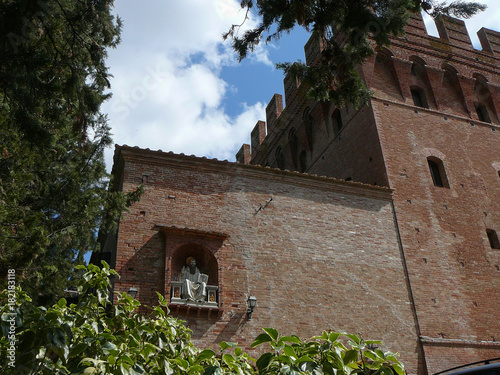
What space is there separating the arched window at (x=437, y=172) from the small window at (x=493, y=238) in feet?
5.45

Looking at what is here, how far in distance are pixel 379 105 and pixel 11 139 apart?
10.5 metres

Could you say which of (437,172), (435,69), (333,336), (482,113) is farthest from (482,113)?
(333,336)

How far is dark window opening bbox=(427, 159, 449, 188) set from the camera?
14547mm

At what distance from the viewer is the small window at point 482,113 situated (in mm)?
17272

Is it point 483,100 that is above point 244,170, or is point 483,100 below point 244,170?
above

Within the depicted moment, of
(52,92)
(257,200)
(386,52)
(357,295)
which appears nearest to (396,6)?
(52,92)

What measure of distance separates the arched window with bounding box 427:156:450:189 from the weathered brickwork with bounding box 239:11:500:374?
0.11 ft

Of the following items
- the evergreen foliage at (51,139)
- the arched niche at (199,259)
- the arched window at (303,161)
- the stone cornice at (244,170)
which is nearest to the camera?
the evergreen foliage at (51,139)

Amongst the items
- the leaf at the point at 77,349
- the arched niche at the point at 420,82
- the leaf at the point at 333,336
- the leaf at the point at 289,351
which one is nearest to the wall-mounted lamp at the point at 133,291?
the leaf at the point at 77,349

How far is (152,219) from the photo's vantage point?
10.2 m

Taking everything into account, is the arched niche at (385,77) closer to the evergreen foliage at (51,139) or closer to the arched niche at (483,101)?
the arched niche at (483,101)

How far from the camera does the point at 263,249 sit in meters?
10.8

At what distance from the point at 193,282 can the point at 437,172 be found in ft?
28.7

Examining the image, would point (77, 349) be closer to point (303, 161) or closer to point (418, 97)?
point (418, 97)
